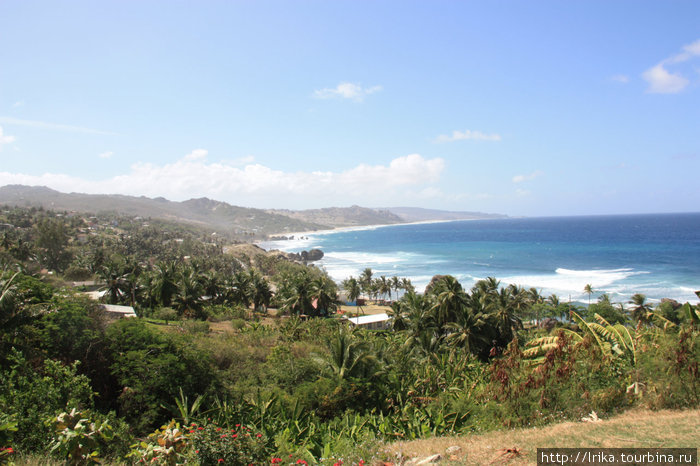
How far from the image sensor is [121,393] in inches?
737

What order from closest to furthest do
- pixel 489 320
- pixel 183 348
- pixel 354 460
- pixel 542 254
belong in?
pixel 354 460, pixel 183 348, pixel 489 320, pixel 542 254

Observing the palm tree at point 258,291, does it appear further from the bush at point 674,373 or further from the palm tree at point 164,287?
the bush at point 674,373

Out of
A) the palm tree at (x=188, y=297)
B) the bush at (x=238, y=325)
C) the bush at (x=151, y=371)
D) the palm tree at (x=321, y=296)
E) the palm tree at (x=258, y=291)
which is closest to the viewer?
the bush at (x=151, y=371)

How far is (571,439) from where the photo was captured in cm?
1088

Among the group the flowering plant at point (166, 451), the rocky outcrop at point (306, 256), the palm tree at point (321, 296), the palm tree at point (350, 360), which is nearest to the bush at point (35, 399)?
the flowering plant at point (166, 451)

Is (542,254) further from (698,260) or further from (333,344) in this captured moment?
(333,344)

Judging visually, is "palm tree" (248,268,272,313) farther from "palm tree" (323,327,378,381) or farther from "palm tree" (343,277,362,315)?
"palm tree" (323,327,378,381)

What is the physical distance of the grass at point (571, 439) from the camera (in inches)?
392

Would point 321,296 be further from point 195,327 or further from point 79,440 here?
point 79,440

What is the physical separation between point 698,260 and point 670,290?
40.1m

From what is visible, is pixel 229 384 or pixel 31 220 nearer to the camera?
pixel 229 384

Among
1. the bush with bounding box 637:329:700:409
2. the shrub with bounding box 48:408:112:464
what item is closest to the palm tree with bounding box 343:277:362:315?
the bush with bounding box 637:329:700:409

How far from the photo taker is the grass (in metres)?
9.95

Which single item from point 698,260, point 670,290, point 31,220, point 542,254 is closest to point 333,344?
point 670,290
